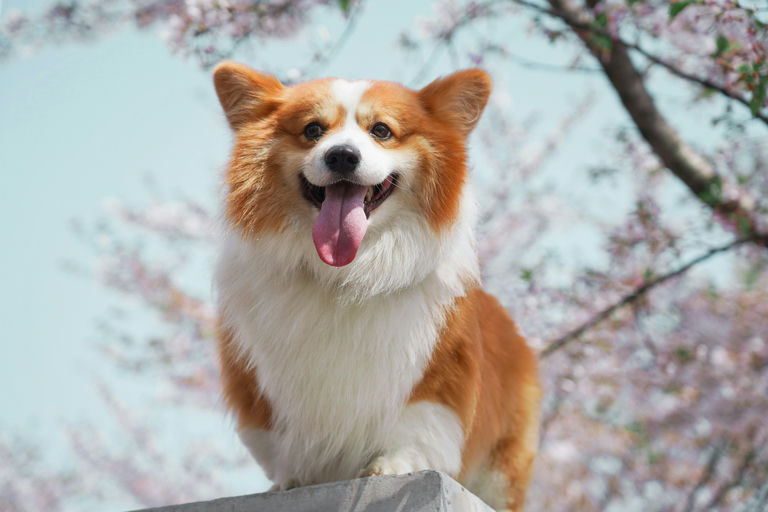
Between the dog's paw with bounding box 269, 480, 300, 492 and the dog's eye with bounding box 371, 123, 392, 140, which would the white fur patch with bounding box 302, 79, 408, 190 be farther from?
the dog's paw with bounding box 269, 480, 300, 492

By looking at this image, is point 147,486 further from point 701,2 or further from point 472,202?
point 701,2

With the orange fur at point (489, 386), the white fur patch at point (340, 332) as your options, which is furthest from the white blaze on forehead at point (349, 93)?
the orange fur at point (489, 386)

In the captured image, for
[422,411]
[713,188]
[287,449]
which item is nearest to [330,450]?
[287,449]

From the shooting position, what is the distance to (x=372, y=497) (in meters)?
2.15

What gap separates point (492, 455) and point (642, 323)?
2858 mm

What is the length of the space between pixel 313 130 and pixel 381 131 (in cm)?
22

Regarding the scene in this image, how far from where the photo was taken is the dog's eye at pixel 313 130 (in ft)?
8.17

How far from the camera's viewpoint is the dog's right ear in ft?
8.71

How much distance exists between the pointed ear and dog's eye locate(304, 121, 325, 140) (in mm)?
428

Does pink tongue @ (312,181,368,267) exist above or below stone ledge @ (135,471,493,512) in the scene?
above

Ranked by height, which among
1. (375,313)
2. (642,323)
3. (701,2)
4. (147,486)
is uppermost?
(701,2)

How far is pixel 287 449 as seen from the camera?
246 centimetres

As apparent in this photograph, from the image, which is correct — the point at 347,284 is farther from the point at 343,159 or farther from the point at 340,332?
the point at 343,159

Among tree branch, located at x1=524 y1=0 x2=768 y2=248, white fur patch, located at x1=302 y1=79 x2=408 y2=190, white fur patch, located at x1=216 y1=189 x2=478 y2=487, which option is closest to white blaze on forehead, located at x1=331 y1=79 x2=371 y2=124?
white fur patch, located at x1=302 y1=79 x2=408 y2=190
